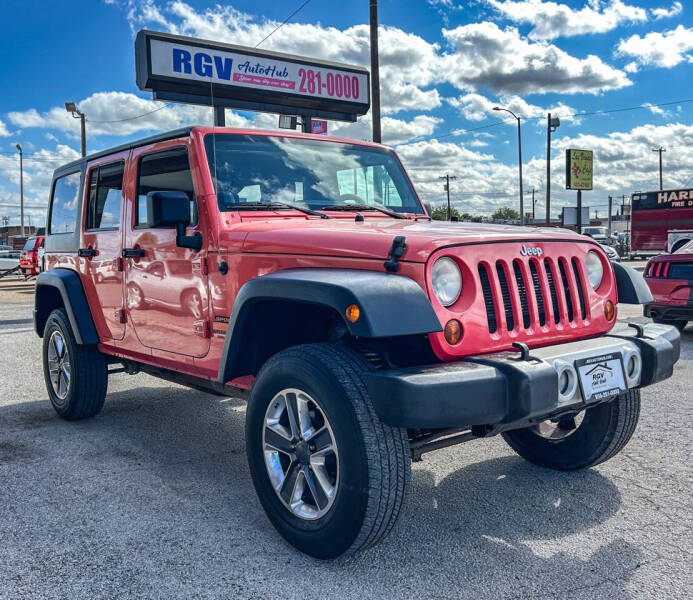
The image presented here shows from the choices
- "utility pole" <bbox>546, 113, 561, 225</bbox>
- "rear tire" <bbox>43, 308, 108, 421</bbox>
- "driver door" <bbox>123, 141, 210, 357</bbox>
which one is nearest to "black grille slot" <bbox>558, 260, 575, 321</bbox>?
"driver door" <bbox>123, 141, 210, 357</bbox>

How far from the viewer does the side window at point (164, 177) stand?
13.1 feet

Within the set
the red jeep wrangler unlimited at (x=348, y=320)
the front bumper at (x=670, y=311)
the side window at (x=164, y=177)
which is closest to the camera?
the red jeep wrangler unlimited at (x=348, y=320)

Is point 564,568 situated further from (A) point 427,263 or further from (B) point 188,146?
(B) point 188,146

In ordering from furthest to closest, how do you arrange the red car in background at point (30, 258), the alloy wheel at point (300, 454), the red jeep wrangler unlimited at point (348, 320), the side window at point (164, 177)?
the red car in background at point (30, 258), the side window at point (164, 177), the alloy wheel at point (300, 454), the red jeep wrangler unlimited at point (348, 320)

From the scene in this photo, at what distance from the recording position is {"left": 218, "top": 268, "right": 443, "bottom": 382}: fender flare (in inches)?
104

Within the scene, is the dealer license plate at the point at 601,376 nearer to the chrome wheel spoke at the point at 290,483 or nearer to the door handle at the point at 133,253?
the chrome wheel spoke at the point at 290,483

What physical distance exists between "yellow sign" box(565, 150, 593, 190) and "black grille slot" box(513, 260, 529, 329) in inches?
1677

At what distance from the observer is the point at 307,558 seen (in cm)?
304

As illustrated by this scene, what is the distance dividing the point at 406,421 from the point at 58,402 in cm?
383

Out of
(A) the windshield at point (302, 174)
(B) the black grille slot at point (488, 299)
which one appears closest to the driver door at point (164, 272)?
(A) the windshield at point (302, 174)

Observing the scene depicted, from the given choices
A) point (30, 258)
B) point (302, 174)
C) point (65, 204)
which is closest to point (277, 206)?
point (302, 174)

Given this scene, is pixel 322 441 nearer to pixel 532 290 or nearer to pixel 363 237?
pixel 363 237

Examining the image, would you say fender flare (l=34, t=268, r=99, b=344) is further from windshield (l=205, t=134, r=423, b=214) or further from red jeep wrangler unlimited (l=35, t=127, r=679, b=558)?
windshield (l=205, t=134, r=423, b=214)

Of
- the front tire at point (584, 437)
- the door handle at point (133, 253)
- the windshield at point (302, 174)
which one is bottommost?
the front tire at point (584, 437)
